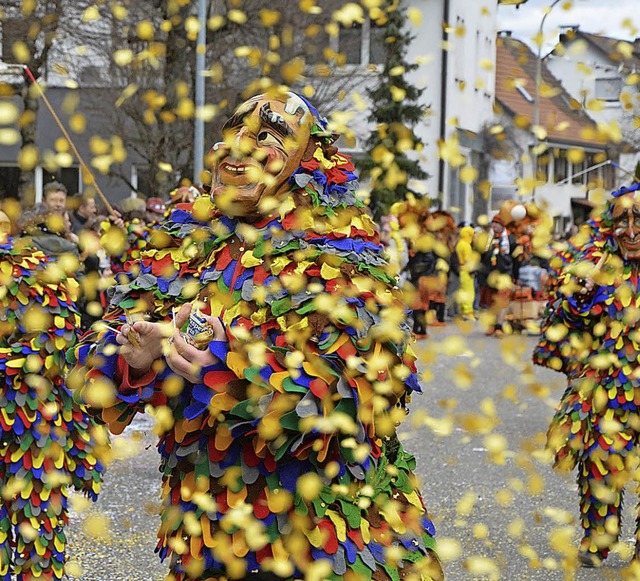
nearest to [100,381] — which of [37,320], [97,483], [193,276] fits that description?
[193,276]

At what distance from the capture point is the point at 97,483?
4.21 m

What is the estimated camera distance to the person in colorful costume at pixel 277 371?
2.32 meters

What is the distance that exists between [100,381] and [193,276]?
424mm

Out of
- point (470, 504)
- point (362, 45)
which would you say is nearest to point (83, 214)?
point (470, 504)

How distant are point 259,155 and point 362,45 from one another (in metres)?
15.3

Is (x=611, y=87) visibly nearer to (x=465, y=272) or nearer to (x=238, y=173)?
(x=465, y=272)

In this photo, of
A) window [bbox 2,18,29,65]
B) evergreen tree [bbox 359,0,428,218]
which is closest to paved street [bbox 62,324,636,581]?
window [bbox 2,18,29,65]

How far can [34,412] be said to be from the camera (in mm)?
3916

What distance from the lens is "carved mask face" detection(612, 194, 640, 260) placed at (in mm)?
4453

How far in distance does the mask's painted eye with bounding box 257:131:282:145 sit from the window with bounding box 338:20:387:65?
43.5 feet

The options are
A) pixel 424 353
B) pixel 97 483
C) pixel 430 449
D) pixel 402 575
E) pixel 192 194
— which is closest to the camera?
pixel 402 575

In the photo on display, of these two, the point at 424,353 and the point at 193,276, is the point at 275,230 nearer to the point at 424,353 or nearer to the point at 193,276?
the point at 193,276

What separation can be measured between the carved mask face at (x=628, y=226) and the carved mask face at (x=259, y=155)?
2.18m

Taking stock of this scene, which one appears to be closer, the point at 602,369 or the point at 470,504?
the point at 602,369
